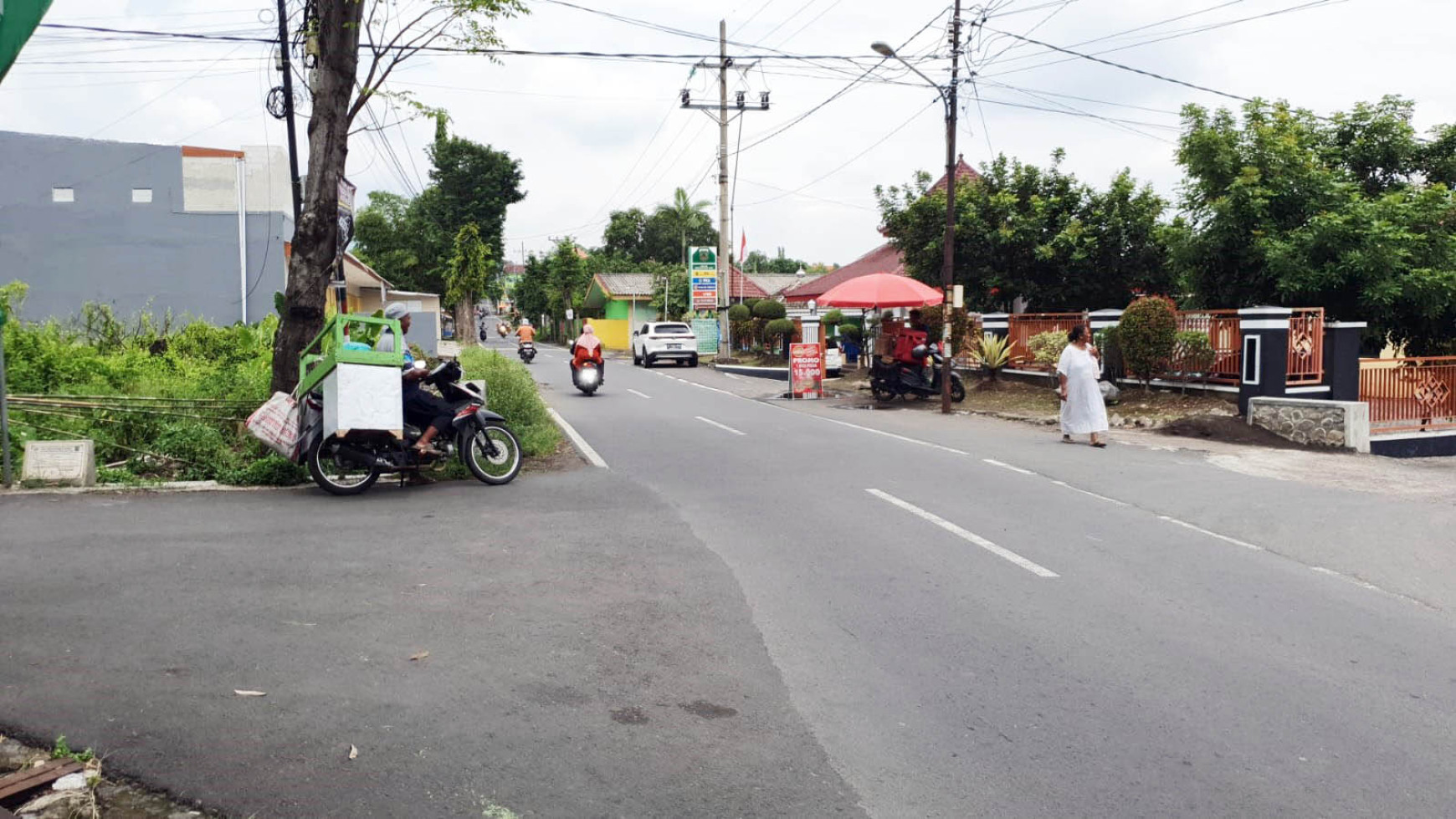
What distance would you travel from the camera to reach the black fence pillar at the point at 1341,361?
54.2ft

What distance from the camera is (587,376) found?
Answer: 23.4 m

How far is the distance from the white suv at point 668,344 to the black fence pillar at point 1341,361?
2493 cm

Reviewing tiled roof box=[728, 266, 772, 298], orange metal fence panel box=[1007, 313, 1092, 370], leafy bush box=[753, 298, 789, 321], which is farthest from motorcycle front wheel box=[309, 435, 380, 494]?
tiled roof box=[728, 266, 772, 298]

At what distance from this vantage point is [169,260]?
24.8m

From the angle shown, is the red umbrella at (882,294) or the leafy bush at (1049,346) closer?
the leafy bush at (1049,346)

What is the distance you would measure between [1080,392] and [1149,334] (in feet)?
13.5

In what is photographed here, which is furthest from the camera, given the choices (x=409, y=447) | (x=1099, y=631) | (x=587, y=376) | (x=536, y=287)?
(x=536, y=287)

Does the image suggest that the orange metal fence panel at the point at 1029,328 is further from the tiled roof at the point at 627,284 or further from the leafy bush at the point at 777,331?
the tiled roof at the point at 627,284

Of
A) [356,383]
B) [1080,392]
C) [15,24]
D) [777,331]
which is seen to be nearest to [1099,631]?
[15,24]

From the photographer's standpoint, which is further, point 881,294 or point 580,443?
point 881,294

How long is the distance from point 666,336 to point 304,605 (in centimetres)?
3312

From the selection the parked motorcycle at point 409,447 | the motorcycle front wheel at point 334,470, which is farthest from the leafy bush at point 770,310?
the motorcycle front wheel at point 334,470

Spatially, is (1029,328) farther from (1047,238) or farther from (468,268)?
(468,268)

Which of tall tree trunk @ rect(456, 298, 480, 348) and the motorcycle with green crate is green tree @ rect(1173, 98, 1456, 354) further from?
tall tree trunk @ rect(456, 298, 480, 348)
